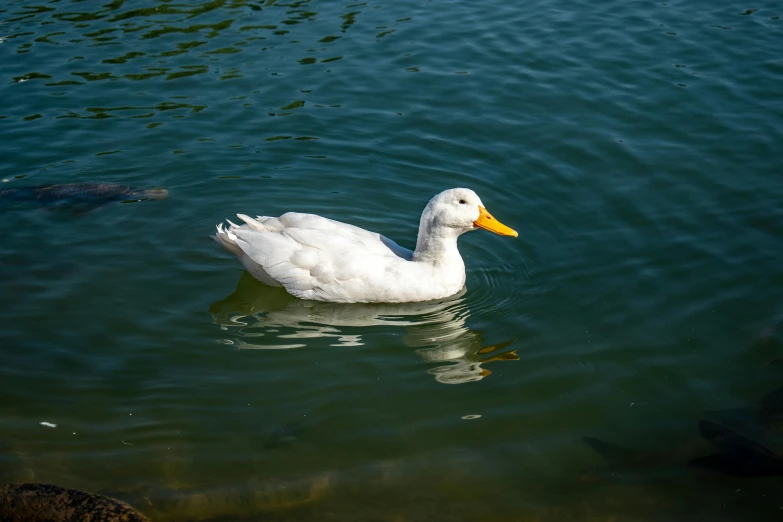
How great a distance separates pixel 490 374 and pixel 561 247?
212 cm

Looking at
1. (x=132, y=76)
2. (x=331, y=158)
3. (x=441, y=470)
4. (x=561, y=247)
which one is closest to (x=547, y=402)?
(x=441, y=470)

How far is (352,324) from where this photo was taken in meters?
7.71

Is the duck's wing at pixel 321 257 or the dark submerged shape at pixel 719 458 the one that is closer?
the dark submerged shape at pixel 719 458

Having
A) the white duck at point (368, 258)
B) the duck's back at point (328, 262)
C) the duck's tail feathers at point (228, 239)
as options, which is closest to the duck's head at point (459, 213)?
the white duck at point (368, 258)

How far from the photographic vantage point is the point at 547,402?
6.61 metres

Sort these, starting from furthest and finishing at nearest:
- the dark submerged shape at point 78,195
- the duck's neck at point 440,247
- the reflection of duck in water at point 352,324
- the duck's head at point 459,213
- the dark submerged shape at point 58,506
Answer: the dark submerged shape at point 78,195 → the duck's neck at point 440,247 → the duck's head at point 459,213 → the reflection of duck in water at point 352,324 → the dark submerged shape at point 58,506

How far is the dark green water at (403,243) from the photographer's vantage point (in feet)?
20.0

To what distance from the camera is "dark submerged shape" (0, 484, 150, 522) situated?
548 cm

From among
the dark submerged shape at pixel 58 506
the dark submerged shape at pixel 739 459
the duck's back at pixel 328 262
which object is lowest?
the dark submerged shape at pixel 739 459

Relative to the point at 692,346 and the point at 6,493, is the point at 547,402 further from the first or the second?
the point at 6,493

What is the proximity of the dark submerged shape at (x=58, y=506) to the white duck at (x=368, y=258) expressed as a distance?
2907 mm

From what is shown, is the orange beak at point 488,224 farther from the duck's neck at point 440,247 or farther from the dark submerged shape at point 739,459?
the dark submerged shape at point 739,459

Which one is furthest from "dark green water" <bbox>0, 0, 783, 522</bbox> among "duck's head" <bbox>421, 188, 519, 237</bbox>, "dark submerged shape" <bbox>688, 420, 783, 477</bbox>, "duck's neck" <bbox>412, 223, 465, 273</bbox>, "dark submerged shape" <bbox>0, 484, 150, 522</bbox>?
"duck's head" <bbox>421, 188, 519, 237</bbox>

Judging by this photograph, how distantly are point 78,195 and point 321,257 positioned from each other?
125 inches
